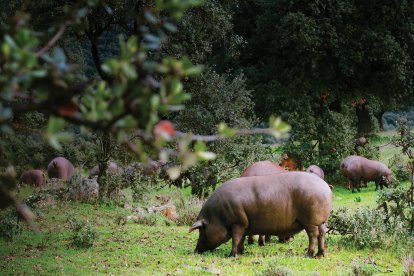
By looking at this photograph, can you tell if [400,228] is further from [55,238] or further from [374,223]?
[55,238]

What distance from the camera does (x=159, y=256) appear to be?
34.6 ft

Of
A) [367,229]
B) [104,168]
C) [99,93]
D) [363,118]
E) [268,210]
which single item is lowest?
[104,168]

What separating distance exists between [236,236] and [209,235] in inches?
21.1

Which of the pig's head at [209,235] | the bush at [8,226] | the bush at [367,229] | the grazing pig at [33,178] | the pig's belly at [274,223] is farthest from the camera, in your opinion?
the grazing pig at [33,178]

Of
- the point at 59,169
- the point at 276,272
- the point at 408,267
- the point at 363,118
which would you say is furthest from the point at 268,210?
the point at 363,118

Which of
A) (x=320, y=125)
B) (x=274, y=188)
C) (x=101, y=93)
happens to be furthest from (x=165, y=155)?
(x=320, y=125)

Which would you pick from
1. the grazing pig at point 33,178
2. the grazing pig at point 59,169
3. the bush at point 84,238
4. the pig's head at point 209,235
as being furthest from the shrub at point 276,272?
the grazing pig at point 59,169

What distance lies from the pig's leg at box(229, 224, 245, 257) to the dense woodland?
1.68m

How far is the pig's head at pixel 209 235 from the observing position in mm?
10539

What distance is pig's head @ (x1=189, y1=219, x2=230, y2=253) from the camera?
1054cm

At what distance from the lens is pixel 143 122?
2.62 m

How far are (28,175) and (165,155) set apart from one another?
21067mm

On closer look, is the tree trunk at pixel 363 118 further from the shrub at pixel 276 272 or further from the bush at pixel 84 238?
the shrub at pixel 276 272

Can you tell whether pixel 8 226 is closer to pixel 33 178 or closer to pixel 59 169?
pixel 33 178
